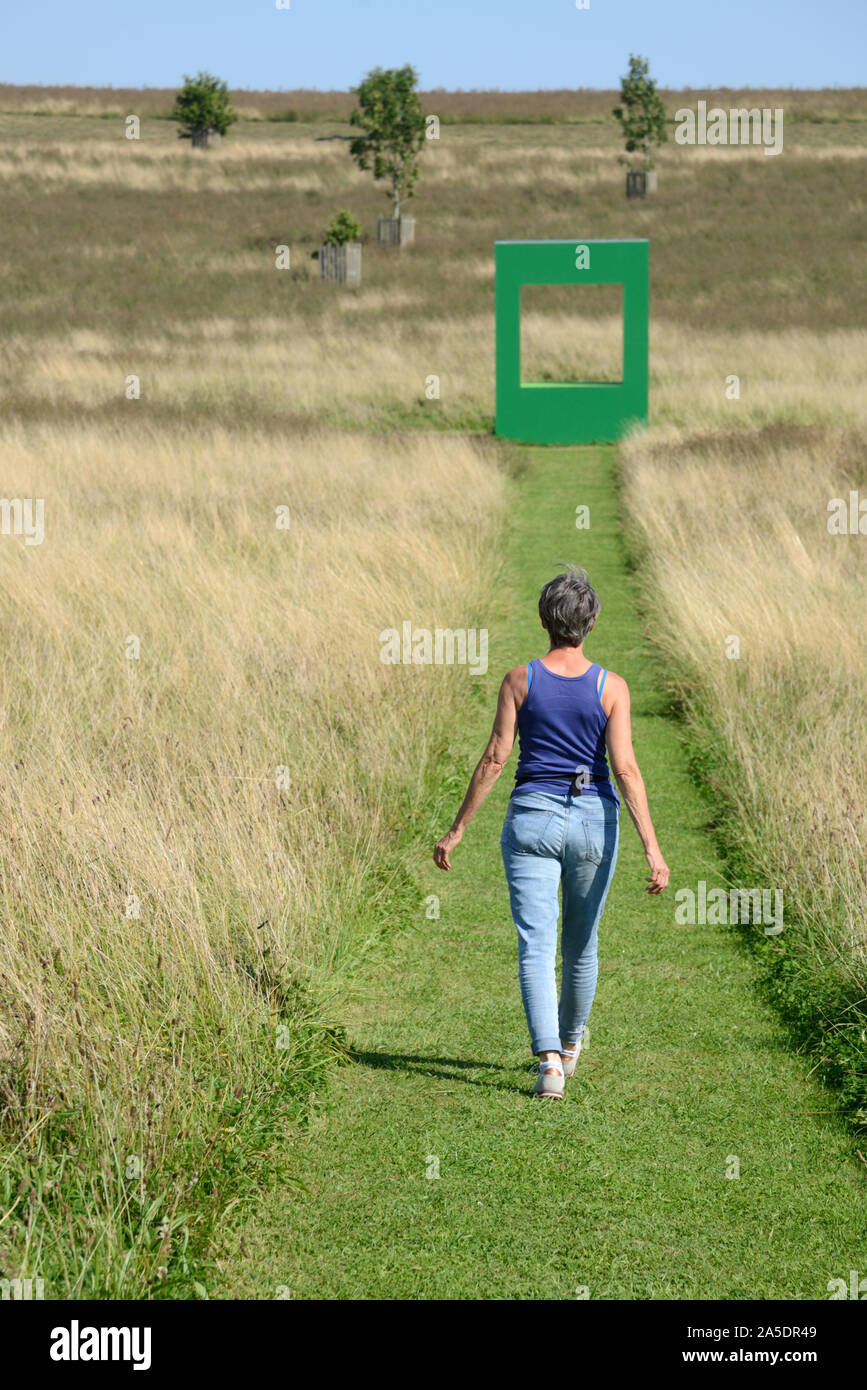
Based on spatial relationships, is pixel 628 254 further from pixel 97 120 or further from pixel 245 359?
pixel 97 120

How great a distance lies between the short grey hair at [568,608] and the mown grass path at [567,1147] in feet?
5.35

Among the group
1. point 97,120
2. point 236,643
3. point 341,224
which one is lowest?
point 236,643

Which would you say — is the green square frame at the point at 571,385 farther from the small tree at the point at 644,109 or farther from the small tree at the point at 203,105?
the small tree at the point at 203,105

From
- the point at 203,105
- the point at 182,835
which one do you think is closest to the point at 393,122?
the point at 203,105

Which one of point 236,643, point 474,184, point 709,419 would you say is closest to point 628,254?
point 709,419

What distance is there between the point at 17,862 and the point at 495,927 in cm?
215

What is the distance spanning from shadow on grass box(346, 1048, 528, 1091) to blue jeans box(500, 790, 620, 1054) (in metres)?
0.36

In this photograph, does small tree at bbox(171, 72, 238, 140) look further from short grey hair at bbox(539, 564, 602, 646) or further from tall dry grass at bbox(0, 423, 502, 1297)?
short grey hair at bbox(539, 564, 602, 646)

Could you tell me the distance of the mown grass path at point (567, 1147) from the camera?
3682 mm

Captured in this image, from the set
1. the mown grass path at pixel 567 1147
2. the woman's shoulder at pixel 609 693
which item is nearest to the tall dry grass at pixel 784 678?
the mown grass path at pixel 567 1147

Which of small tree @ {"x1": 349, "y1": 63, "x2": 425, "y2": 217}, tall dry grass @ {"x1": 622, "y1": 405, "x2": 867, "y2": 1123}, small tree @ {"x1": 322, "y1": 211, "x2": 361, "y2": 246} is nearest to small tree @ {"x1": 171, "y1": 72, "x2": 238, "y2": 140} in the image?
small tree @ {"x1": 349, "y1": 63, "x2": 425, "y2": 217}

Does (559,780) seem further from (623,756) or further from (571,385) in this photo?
(571,385)

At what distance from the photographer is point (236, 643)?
9234 mm

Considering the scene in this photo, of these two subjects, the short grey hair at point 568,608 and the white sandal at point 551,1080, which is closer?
the short grey hair at point 568,608
